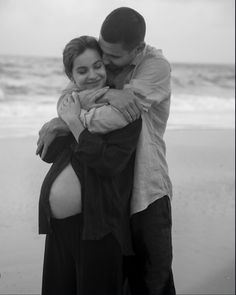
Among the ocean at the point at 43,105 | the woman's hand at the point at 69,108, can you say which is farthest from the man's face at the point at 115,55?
the ocean at the point at 43,105

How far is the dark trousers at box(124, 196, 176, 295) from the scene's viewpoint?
1.56 metres

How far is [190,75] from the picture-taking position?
13430mm

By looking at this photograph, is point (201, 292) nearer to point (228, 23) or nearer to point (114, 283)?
point (114, 283)

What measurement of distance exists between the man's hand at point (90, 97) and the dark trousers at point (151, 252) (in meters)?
0.36

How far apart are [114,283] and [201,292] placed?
1.12 metres

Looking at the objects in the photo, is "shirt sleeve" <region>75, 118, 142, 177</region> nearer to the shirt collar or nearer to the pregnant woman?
the pregnant woman

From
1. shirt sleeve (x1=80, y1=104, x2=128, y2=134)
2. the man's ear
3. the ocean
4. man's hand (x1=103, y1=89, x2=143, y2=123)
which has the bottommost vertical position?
the ocean

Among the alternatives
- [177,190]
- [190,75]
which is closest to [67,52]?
[177,190]

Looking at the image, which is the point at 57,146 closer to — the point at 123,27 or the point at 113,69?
the point at 113,69

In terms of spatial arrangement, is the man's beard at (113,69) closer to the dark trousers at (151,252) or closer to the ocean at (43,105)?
the dark trousers at (151,252)

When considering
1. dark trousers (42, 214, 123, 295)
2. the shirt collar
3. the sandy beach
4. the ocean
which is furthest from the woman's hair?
the ocean

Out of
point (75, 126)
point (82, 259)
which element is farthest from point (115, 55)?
point (82, 259)

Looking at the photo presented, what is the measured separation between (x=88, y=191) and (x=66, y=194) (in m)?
0.07

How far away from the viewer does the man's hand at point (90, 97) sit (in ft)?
4.73
